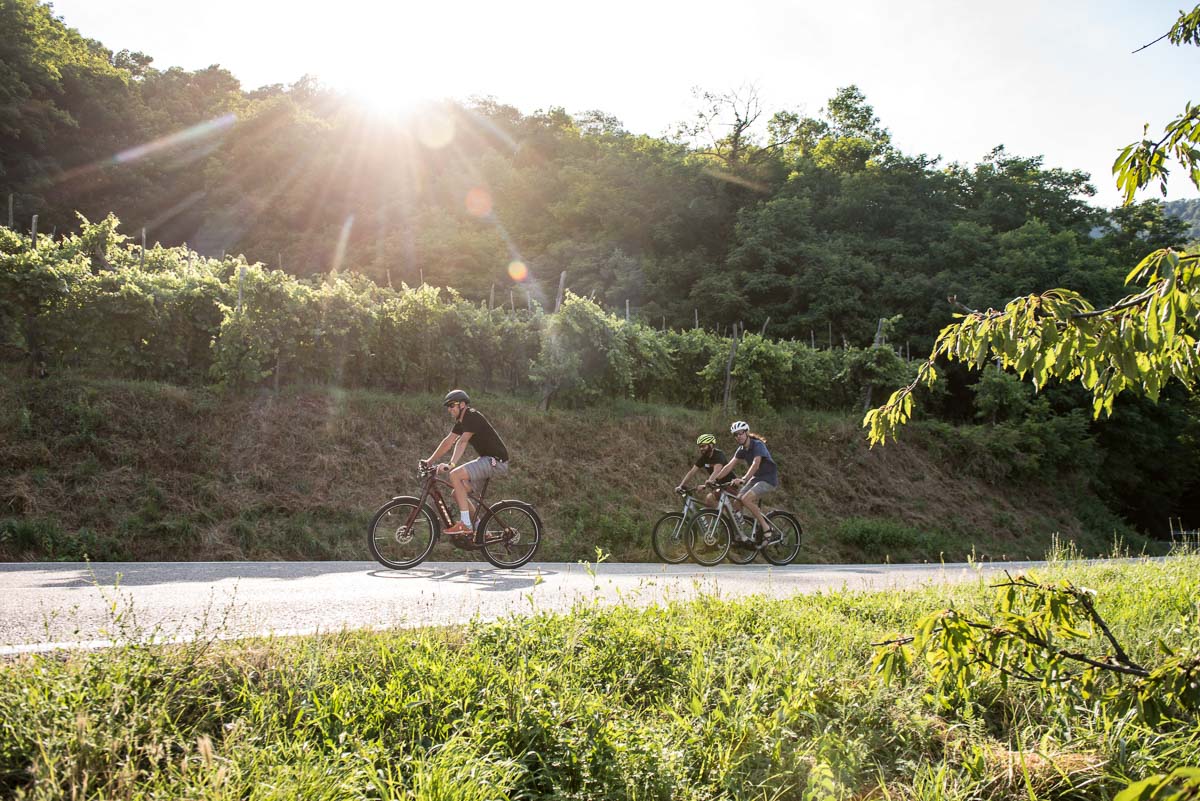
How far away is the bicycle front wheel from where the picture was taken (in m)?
12.0

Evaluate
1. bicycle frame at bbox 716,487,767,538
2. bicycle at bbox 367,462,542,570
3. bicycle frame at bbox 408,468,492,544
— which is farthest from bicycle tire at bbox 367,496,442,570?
bicycle frame at bbox 716,487,767,538

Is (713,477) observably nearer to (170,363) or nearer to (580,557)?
(580,557)

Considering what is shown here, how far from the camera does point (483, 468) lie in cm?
978

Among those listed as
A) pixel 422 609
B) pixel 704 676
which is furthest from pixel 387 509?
pixel 704 676

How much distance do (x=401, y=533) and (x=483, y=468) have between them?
4.28ft

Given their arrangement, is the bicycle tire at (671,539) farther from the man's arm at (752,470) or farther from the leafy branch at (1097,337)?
the leafy branch at (1097,337)

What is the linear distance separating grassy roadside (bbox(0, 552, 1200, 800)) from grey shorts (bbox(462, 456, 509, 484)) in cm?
504

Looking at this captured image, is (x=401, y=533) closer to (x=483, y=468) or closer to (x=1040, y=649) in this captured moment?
(x=483, y=468)

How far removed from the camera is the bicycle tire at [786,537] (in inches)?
523

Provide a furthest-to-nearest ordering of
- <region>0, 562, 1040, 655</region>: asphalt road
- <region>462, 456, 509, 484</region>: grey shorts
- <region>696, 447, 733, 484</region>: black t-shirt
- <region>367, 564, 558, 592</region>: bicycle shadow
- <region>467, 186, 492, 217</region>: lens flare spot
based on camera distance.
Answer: <region>467, 186, 492, 217</region>: lens flare spot < <region>696, 447, 733, 484</region>: black t-shirt < <region>462, 456, 509, 484</region>: grey shorts < <region>367, 564, 558, 592</region>: bicycle shadow < <region>0, 562, 1040, 655</region>: asphalt road

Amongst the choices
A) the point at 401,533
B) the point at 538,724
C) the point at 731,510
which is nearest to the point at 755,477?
the point at 731,510

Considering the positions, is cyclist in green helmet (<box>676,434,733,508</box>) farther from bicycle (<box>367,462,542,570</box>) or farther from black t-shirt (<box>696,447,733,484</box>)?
bicycle (<box>367,462,542,570</box>)

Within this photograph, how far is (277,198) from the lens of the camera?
42938 millimetres

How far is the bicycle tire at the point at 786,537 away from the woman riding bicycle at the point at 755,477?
0.64 metres
